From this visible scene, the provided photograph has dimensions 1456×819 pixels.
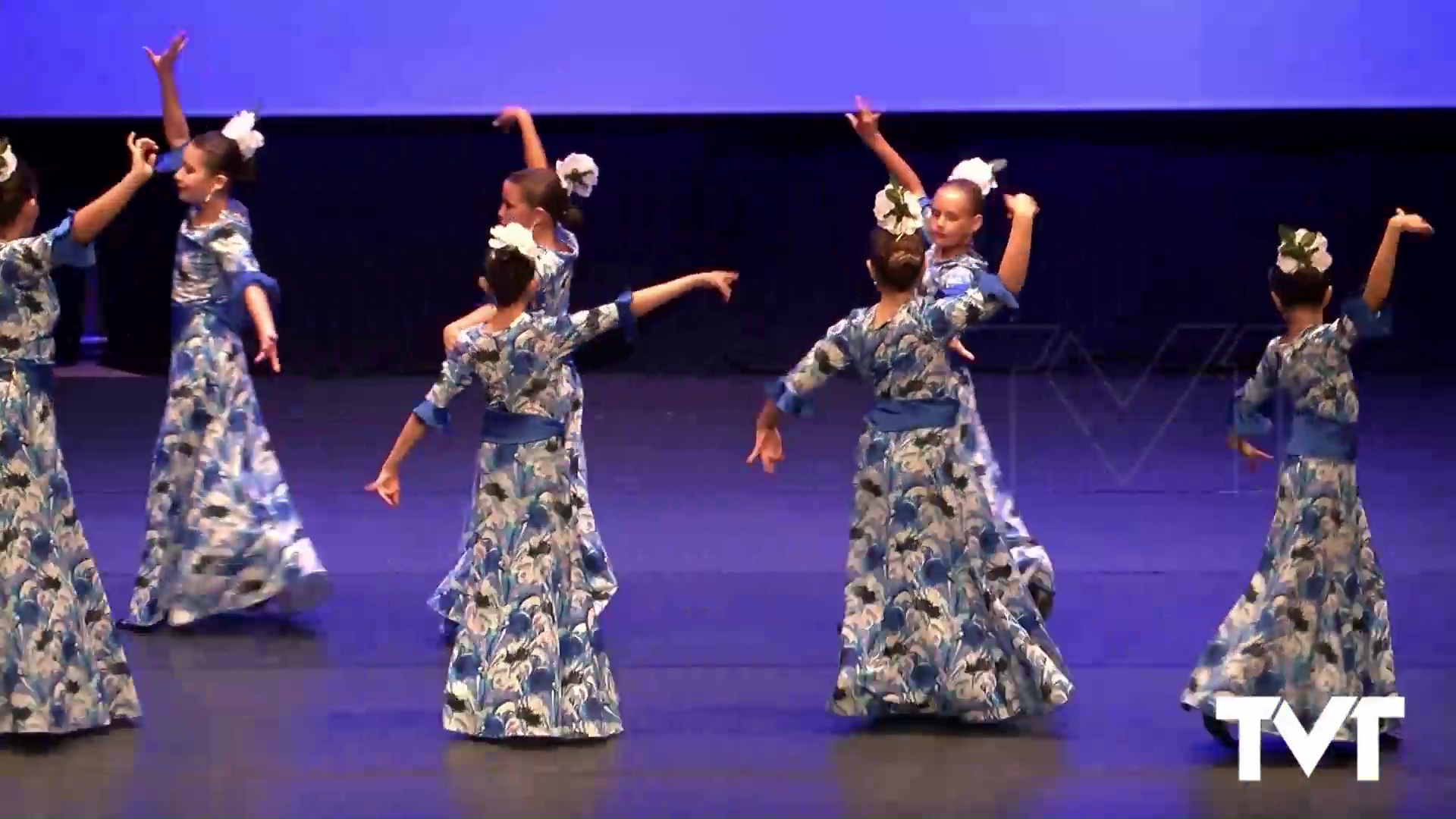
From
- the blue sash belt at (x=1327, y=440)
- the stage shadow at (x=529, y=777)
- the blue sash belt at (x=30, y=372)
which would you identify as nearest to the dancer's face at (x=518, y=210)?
the blue sash belt at (x=30, y=372)

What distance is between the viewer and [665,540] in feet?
21.5

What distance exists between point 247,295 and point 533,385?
49.0 inches

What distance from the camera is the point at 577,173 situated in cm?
542

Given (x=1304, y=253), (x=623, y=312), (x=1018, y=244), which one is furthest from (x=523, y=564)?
(x=1304, y=253)

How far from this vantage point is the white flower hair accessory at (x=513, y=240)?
414 cm

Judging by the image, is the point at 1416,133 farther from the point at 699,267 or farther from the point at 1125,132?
the point at 699,267

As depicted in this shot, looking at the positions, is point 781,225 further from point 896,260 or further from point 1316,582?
point 1316,582

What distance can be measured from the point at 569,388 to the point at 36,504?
116 cm

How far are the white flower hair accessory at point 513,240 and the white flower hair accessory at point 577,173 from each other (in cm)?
119

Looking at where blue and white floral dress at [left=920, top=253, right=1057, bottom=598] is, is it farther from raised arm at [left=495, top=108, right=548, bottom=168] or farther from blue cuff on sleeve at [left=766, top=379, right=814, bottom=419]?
raised arm at [left=495, top=108, right=548, bottom=168]

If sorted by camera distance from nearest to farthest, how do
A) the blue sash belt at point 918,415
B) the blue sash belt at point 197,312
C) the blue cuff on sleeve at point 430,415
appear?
the blue cuff on sleeve at point 430,415
the blue sash belt at point 918,415
the blue sash belt at point 197,312

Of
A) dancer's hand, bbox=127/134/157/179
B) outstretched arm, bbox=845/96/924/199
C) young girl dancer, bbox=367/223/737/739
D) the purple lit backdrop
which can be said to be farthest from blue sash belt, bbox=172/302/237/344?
the purple lit backdrop

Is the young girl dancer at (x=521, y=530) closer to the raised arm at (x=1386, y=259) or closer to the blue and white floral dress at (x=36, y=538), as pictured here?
the blue and white floral dress at (x=36, y=538)

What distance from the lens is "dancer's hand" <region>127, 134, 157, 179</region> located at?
4.14 m
